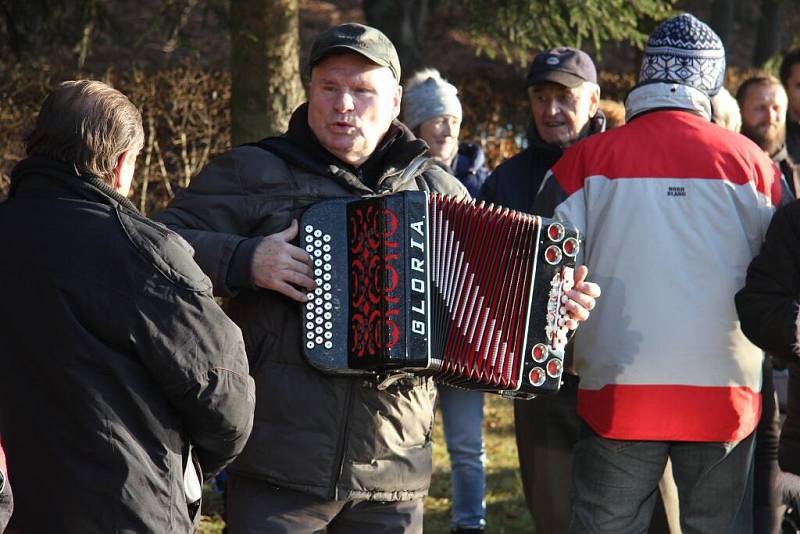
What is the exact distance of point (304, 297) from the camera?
11.9 feet

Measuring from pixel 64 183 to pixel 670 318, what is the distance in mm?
2141

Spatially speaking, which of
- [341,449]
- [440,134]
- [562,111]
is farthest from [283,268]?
[440,134]

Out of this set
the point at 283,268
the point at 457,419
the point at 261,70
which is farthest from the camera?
the point at 261,70

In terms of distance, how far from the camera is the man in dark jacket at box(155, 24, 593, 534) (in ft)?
12.0

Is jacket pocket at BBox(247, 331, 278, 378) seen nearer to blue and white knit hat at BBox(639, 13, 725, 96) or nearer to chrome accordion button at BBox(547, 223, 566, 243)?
chrome accordion button at BBox(547, 223, 566, 243)

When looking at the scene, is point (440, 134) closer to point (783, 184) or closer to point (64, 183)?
point (783, 184)

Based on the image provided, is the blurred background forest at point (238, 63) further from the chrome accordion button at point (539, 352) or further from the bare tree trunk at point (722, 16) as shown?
the chrome accordion button at point (539, 352)

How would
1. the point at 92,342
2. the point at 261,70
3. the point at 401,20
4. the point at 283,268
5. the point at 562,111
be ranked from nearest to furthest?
1. the point at 92,342
2. the point at 283,268
3. the point at 562,111
4. the point at 261,70
5. the point at 401,20

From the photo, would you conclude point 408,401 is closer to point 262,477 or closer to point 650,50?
point 262,477

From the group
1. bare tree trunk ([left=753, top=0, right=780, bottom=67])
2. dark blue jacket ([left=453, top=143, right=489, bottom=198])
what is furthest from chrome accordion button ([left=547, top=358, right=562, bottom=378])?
bare tree trunk ([left=753, top=0, right=780, bottom=67])

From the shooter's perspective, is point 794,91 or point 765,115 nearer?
point 765,115

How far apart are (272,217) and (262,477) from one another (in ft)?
2.68

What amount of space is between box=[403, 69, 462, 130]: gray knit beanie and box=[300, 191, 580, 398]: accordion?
2.34 meters

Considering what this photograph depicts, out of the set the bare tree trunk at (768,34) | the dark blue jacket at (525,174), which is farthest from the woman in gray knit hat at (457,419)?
the bare tree trunk at (768,34)
